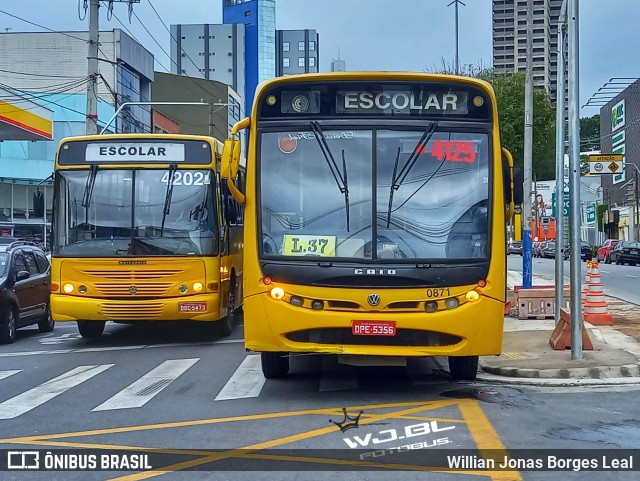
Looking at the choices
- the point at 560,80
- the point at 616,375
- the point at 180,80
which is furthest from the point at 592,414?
the point at 180,80

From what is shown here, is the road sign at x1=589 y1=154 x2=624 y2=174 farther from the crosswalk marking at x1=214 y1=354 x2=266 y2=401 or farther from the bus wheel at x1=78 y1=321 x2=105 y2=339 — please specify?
the crosswalk marking at x1=214 y1=354 x2=266 y2=401

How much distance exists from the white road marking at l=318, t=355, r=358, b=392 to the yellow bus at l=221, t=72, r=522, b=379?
79cm

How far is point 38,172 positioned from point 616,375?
3979cm

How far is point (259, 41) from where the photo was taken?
114 m

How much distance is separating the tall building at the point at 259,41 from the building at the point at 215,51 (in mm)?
1428

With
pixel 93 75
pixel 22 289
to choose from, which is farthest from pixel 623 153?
pixel 22 289

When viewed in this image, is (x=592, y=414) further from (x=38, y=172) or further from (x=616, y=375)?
(x=38, y=172)

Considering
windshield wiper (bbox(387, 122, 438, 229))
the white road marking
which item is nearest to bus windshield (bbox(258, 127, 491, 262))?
windshield wiper (bbox(387, 122, 438, 229))

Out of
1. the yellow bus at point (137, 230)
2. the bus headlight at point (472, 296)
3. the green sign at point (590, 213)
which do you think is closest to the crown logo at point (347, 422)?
the bus headlight at point (472, 296)

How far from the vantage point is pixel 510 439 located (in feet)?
23.0

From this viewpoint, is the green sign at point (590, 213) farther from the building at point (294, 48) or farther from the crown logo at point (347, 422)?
the crown logo at point (347, 422)

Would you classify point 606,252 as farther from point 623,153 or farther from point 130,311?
point 130,311

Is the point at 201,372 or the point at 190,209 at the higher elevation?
the point at 190,209

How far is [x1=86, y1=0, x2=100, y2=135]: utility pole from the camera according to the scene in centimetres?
2355
